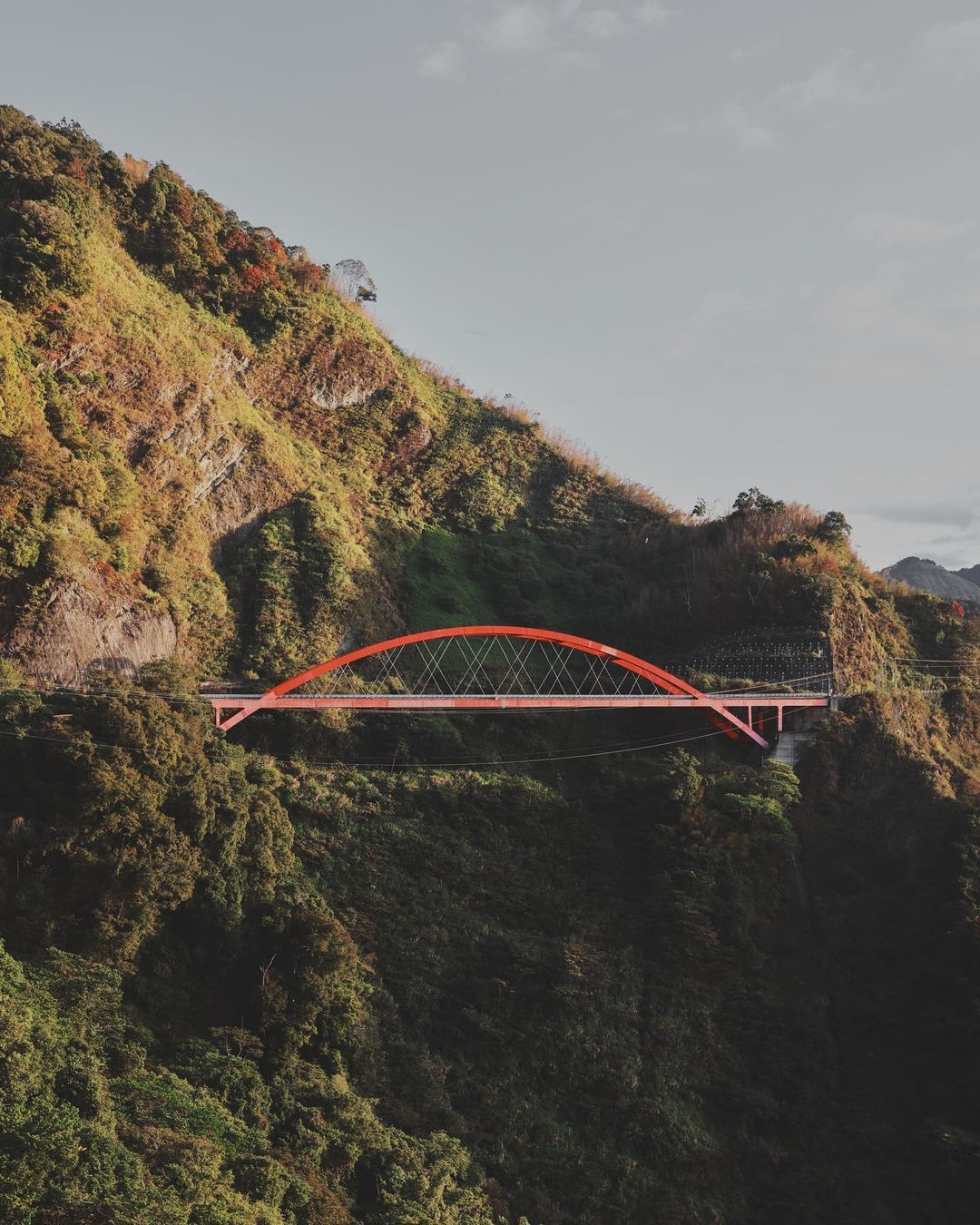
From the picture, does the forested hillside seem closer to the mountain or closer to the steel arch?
the steel arch

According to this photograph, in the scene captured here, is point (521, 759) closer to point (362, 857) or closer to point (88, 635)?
point (362, 857)

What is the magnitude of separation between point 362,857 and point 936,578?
99.3m

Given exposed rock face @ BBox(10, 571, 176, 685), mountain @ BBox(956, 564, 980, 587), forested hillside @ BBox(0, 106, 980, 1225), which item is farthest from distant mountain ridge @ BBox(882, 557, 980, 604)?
exposed rock face @ BBox(10, 571, 176, 685)

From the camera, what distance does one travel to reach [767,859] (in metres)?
31.0

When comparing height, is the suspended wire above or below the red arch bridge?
below

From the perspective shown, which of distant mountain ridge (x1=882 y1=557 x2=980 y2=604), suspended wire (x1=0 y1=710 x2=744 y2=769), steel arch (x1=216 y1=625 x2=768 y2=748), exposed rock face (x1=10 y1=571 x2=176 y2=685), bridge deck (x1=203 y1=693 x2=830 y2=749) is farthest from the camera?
distant mountain ridge (x1=882 y1=557 x2=980 y2=604)

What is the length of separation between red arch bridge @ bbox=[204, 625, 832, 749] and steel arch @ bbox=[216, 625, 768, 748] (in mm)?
38

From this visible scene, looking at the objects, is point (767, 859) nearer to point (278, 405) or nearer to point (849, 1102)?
point (849, 1102)

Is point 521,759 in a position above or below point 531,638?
below

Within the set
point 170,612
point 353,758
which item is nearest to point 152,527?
point 170,612

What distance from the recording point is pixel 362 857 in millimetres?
27453

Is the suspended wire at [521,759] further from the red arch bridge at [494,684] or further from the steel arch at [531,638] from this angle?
the red arch bridge at [494,684]

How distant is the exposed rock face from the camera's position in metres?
26.6

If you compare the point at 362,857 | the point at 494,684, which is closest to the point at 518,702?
the point at 362,857
